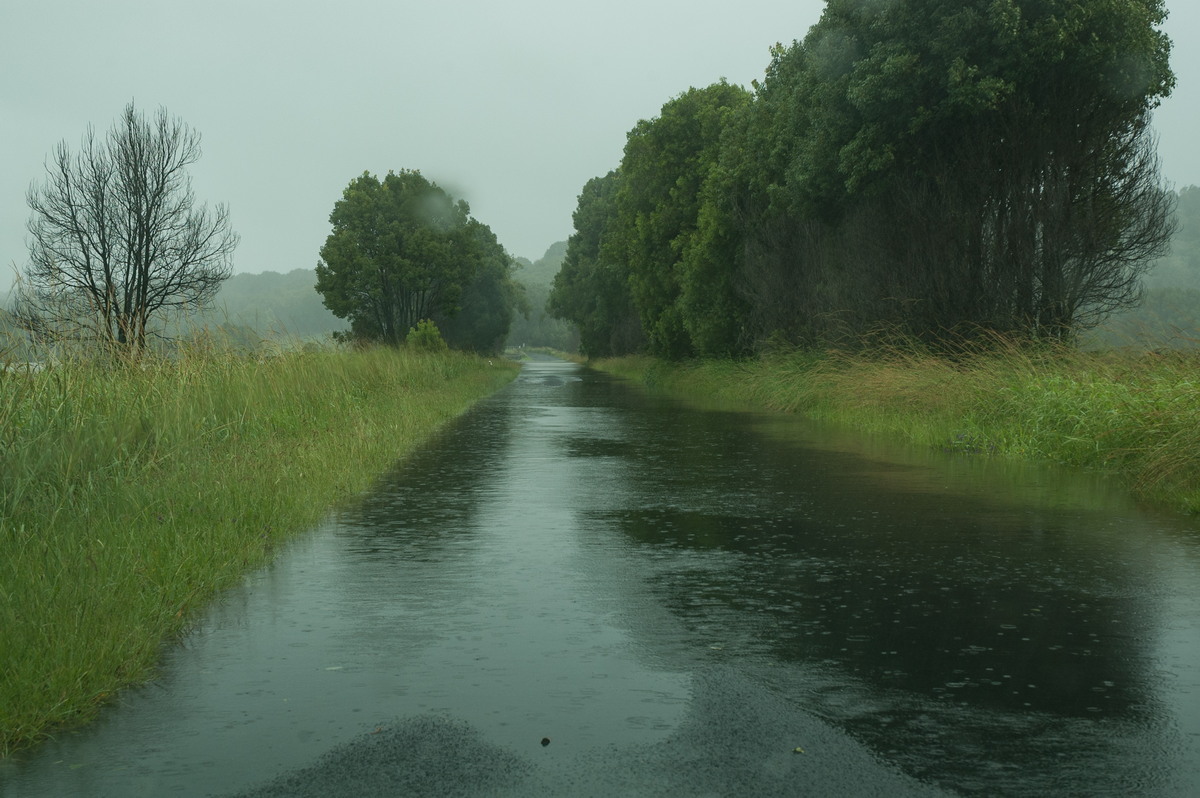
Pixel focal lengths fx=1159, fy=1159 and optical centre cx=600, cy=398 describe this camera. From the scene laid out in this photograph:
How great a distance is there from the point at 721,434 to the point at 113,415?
10.4 m

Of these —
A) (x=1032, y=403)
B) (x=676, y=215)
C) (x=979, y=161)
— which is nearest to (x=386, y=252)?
(x=676, y=215)

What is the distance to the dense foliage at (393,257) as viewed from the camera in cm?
6512

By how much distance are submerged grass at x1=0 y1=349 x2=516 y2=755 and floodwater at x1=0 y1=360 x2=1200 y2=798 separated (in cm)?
27

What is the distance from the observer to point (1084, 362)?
56.1ft

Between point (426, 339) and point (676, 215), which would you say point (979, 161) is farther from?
point (426, 339)

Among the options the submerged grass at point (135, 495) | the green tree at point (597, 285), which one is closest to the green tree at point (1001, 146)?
the submerged grass at point (135, 495)

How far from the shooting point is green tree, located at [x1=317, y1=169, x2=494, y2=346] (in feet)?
213

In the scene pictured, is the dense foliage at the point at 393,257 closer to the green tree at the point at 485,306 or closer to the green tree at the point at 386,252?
the green tree at the point at 386,252

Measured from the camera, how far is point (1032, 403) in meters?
16.0

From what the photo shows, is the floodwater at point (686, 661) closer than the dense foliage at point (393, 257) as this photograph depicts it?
Yes

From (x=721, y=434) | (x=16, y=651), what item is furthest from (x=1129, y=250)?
(x=16, y=651)

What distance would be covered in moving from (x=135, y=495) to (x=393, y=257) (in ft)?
188

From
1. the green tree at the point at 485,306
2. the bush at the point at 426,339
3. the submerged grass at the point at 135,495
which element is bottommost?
the submerged grass at the point at 135,495

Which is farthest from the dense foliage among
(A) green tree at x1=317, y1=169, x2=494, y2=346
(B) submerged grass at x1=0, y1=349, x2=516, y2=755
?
(B) submerged grass at x1=0, y1=349, x2=516, y2=755
